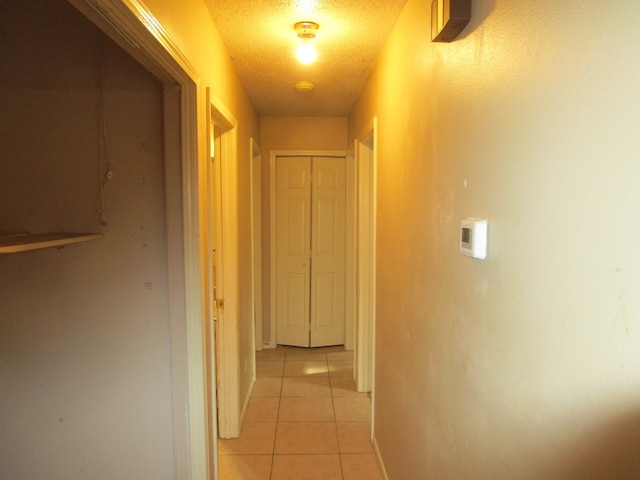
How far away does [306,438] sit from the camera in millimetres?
2463

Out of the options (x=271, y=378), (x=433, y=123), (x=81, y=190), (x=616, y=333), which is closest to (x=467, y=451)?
(x=616, y=333)

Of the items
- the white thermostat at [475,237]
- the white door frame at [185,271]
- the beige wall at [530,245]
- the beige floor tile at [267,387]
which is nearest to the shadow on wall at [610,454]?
the beige wall at [530,245]

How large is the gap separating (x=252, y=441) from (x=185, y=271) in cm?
156

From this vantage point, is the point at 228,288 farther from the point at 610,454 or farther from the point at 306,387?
the point at 610,454

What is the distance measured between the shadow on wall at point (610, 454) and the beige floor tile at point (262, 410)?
2375 millimetres

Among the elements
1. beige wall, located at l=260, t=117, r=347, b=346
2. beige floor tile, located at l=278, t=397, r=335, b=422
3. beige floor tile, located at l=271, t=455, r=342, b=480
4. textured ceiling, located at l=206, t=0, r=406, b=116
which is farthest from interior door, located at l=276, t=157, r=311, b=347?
beige floor tile, located at l=271, t=455, r=342, b=480

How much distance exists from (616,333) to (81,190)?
1.67 meters

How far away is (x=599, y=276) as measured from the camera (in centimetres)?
58

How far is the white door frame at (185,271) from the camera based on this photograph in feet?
4.65

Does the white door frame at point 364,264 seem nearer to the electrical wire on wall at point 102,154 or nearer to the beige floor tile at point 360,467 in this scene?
the beige floor tile at point 360,467

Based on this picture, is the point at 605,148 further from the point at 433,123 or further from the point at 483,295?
the point at 433,123

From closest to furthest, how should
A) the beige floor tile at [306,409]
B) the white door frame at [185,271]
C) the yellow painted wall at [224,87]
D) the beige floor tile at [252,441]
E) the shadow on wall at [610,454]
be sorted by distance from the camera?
1. the shadow on wall at [610,454]
2. the yellow painted wall at [224,87]
3. the white door frame at [185,271]
4. the beige floor tile at [252,441]
5. the beige floor tile at [306,409]

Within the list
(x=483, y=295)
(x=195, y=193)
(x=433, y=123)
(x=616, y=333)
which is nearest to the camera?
(x=616, y=333)

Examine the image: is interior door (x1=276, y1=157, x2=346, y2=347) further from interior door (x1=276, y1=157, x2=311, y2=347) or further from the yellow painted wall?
the yellow painted wall
